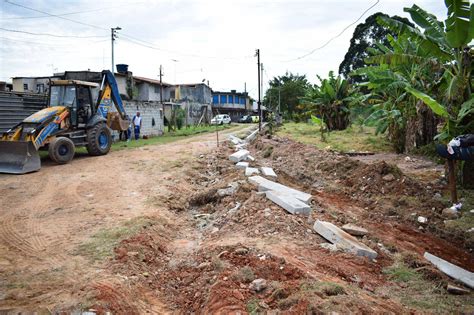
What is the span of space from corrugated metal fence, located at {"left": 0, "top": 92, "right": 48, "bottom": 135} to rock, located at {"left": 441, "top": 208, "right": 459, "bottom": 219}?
13.7 m

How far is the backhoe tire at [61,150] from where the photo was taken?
11.3 m

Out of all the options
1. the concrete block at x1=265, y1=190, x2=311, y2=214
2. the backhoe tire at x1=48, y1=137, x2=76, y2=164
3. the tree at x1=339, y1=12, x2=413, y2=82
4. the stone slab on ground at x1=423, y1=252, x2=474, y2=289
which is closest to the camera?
the stone slab on ground at x1=423, y1=252, x2=474, y2=289

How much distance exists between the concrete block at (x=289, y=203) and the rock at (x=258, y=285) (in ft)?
7.35

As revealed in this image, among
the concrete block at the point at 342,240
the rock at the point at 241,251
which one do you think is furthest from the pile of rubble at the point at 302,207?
the rock at the point at 241,251

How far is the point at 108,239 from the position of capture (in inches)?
207

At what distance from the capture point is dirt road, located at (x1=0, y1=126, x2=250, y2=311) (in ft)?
12.8

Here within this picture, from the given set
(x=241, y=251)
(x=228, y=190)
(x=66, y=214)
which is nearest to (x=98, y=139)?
(x=66, y=214)

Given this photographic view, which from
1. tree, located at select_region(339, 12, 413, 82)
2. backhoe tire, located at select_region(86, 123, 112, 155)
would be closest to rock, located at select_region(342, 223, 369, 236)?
backhoe tire, located at select_region(86, 123, 112, 155)

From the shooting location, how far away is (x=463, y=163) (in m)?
8.12

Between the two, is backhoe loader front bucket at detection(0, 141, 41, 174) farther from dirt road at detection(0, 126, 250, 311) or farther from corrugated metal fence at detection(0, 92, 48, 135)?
corrugated metal fence at detection(0, 92, 48, 135)

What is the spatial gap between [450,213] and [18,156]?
1077cm

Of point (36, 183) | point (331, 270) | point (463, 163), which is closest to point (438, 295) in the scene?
point (331, 270)

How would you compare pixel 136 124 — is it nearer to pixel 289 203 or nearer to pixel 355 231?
pixel 289 203

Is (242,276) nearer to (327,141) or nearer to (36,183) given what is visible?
(36,183)
